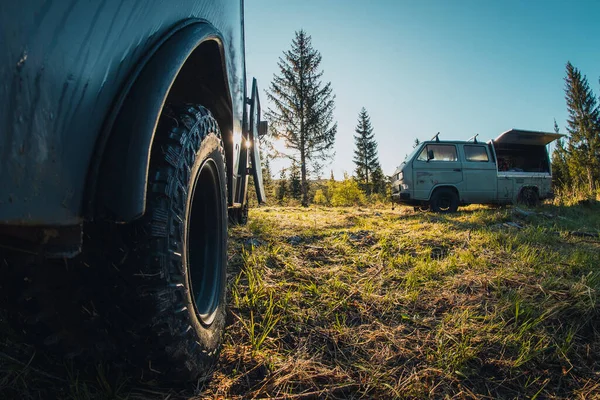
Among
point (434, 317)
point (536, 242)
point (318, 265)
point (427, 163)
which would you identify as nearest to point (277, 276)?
point (318, 265)

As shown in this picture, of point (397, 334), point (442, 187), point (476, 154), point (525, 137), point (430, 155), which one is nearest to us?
point (397, 334)

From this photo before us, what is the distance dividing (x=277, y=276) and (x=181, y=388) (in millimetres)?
1136

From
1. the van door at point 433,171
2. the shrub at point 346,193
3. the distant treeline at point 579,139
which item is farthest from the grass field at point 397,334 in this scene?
the distant treeline at point 579,139

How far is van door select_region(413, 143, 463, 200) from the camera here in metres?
7.71

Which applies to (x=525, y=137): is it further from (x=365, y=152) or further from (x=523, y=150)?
(x=365, y=152)

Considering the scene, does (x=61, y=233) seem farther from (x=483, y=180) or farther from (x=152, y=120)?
(x=483, y=180)

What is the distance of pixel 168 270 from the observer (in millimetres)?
788

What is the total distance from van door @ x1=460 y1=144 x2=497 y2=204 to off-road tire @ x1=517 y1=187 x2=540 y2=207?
1043 millimetres

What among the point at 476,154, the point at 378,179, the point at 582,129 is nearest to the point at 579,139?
the point at 582,129

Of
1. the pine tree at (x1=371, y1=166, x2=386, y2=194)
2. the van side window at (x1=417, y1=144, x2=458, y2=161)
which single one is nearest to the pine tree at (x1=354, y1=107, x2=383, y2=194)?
the pine tree at (x1=371, y1=166, x2=386, y2=194)

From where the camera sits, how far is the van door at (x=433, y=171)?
771 cm

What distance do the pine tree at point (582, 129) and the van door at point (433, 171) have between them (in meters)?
30.2

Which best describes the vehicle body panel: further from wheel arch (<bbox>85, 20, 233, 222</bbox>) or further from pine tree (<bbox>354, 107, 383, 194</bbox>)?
pine tree (<bbox>354, 107, 383, 194</bbox>)

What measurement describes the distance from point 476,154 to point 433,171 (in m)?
1.45
